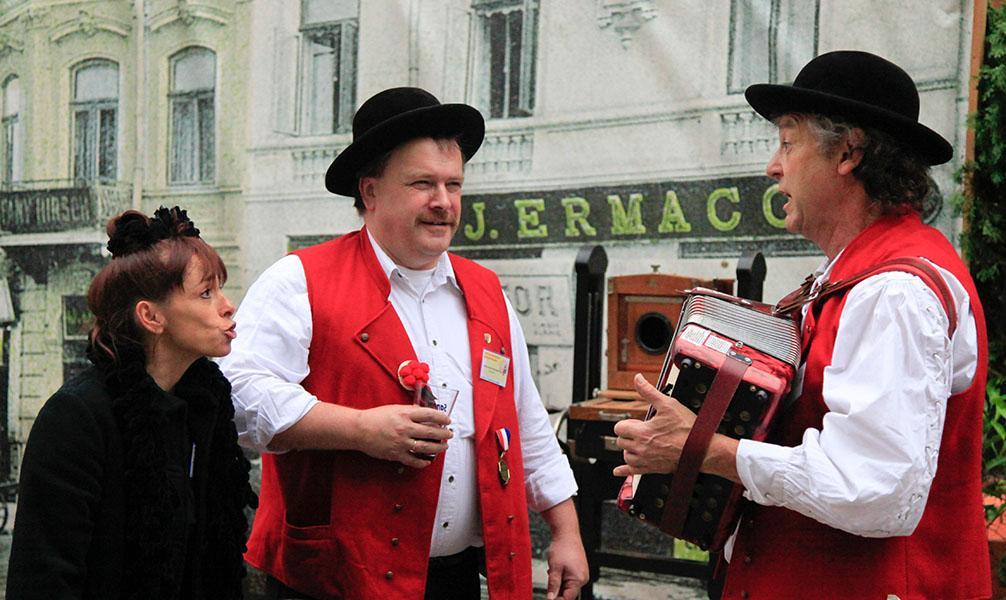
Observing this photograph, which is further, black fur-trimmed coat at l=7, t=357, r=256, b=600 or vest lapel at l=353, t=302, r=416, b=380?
vest lapel at l=353, t=302, r=416, b=380

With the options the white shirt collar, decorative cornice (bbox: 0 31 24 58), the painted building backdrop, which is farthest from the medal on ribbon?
decorative cornice (bbox: 0 31 24 58)

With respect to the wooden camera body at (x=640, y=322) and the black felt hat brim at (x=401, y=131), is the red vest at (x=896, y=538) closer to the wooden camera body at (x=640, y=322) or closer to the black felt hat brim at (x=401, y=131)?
the black felt hat brim at (x=401, y=131)

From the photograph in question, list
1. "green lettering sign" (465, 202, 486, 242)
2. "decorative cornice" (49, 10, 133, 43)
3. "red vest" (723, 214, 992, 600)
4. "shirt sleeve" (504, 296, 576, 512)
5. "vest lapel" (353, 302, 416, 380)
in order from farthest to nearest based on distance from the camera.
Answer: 1. "decorative cornice" (49, 10, 133, 43)
2. "green lettering sign" (465, 202, 486, 242)
3. "shirt sleeve" (504, 296, 576, 512)
4. "vest lapel" (353, 302, 416, 380)
5. "red vest" (723, 214, 992, 600)

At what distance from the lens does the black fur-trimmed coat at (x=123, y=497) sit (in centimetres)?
168

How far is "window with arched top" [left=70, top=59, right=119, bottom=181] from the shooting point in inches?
190

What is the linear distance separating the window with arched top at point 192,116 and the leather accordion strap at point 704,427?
3.41 metres

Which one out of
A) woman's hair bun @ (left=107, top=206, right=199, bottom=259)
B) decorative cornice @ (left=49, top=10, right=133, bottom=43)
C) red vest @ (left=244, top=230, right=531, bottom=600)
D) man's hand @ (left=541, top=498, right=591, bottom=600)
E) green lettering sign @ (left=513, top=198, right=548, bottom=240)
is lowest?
man's hand @ (left=541, top=498, right=591, bottom=600)

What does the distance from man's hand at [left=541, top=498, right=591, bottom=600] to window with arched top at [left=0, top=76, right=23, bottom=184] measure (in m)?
3.77

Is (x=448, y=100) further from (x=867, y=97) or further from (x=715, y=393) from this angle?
(x=715, y=393)

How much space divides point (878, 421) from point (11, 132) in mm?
4696

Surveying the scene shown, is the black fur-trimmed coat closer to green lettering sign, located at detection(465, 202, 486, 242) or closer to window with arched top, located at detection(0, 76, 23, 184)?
green lettering sign, located at detection(465, 202, 486, 242)

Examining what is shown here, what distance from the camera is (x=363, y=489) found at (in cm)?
214

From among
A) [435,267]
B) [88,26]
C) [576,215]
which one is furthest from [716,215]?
[88,26]

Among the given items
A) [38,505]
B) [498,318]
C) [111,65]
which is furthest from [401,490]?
[111,65]
